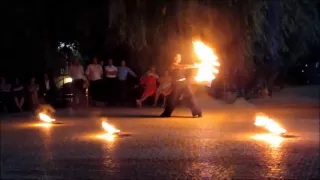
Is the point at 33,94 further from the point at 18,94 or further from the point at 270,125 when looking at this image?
the point at 270,125

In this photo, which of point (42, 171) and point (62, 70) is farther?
point (62, 70)

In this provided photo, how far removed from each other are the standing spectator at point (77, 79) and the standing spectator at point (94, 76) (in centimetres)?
48

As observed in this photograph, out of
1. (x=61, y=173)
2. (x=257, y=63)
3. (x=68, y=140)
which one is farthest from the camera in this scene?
(x=257, y=63)

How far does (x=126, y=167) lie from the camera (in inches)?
328

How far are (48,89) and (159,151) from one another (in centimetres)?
733

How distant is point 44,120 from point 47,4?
392 centimetres

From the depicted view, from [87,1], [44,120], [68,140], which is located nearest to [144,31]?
[87,1]

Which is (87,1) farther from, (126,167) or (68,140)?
(126,167)

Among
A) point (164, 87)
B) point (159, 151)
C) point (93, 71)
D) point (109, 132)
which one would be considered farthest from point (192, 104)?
point (159, 151)

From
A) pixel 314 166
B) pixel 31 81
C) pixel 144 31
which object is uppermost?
pixel 144 31

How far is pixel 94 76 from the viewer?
19.8 meters

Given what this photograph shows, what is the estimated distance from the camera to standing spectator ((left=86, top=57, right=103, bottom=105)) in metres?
19.8

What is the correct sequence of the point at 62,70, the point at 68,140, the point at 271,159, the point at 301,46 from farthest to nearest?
1. the point at 301,46
2. the point at 62,70
3. the point at 68,140
4. the point at 271,159

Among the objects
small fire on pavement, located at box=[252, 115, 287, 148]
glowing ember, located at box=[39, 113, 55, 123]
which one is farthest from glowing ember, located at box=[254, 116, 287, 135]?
glowing ember, located at box=[39, 113, 55, 123]
